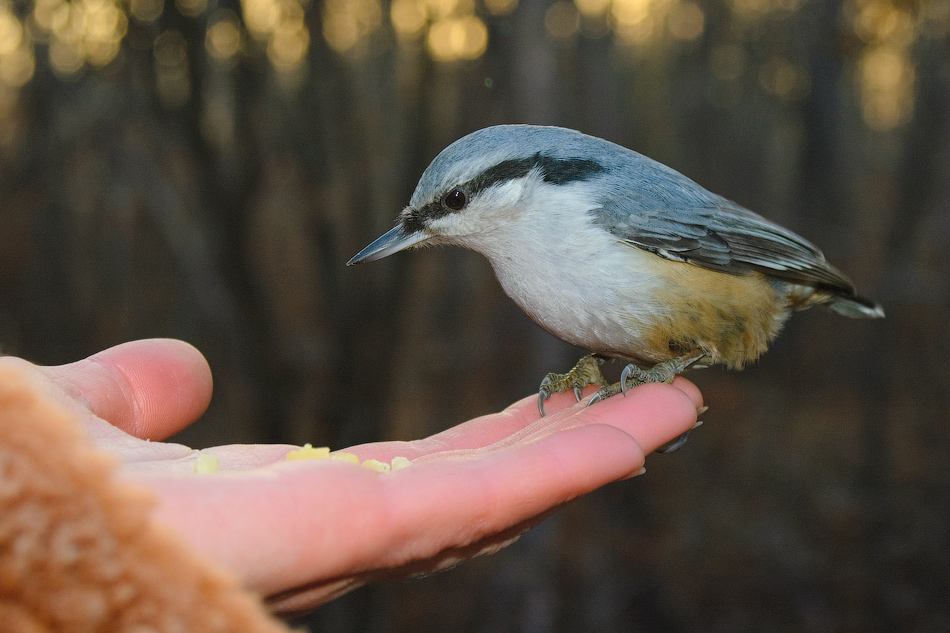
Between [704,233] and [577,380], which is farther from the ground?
[704,233]

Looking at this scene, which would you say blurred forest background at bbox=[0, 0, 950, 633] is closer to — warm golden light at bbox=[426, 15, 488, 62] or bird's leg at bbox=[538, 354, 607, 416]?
warm golden light at bbox=[426, 15, 488, 62]

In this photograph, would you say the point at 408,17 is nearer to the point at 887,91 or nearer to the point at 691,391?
the point at 691,391

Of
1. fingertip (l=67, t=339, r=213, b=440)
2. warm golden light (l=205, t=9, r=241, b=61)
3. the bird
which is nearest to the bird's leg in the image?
the bird

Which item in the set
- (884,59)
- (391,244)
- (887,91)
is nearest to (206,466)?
(391,244)

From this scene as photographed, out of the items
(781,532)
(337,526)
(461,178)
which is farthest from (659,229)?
(781,532)

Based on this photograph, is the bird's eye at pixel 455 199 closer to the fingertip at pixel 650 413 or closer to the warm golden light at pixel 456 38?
the fingertip at pixel 650 413

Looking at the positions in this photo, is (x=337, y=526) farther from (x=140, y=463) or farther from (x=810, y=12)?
(x=810, y=12)

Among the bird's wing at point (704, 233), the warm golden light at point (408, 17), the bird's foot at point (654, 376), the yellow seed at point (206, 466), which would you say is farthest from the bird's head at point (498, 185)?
the warm golden light at point (408, 17)

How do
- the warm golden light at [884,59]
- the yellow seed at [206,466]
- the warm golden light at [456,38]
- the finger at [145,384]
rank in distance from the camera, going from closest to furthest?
the yellow seed at [206,466] → the finger at [145,384] → the warm golden light at [456,38] → the warm golden light at [884,59]
